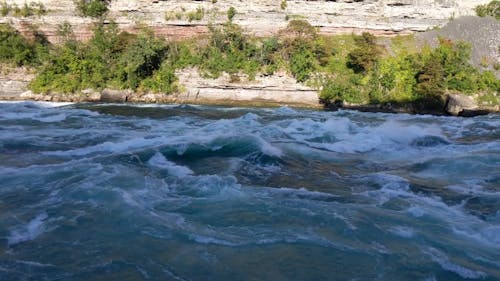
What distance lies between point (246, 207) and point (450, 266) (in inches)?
131

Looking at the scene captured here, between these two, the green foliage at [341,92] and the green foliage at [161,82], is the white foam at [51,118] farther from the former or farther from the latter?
the green foliage at [341,92]

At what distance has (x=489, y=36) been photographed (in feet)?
104

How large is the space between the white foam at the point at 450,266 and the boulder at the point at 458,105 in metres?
20.2

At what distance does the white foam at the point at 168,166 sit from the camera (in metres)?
9.84

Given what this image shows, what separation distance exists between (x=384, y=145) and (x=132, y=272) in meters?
9.65

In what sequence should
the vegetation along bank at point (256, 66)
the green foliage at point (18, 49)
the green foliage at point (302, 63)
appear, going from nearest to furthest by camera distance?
the vegetation along bank at point (256, 66), the green foliage at point (302, 63), the green foliage at point (18, 49)

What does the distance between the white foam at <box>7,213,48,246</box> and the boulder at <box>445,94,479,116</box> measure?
22.6m

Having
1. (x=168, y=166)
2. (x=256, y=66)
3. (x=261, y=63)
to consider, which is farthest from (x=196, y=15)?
(x=168, y=166)

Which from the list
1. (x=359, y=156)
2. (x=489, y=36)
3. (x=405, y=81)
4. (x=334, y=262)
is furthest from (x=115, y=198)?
(x=489, y=36)

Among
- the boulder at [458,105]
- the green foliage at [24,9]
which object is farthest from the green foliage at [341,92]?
the green foliage at [24,9]

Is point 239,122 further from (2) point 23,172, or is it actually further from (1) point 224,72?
(1) point 224,72

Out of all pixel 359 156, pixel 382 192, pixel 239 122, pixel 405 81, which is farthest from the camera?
pixel 405 81

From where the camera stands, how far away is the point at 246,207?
25.9ft

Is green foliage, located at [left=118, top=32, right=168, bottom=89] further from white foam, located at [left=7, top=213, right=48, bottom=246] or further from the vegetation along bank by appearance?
white foam, located at [left=7, top=213, right=48, bottom=246]
